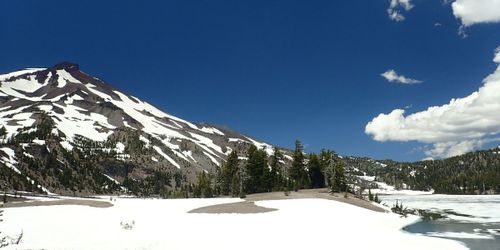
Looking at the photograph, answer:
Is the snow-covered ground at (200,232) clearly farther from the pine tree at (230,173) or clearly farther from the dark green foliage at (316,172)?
the dark green foliage at (316,172)

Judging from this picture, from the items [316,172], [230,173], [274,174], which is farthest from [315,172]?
[230,173]

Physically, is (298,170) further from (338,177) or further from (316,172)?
(338,177)

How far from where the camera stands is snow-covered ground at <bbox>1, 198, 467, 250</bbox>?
2875 centimetres

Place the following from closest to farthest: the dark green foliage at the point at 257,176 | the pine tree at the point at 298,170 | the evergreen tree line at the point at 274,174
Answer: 1. the evergreen tree line at the point at 274,174
2. the dark green foliage at the point at 257,176
3. the pine tree at the point at 298,170

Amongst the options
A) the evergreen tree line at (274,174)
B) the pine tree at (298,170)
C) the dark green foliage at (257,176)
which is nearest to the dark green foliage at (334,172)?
the evergreen tree line at (274,174)

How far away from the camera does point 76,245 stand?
26625mm

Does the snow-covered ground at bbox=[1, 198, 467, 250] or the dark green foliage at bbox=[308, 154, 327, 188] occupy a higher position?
the dark green foliage at bbox=[308, 154, 327, 188]

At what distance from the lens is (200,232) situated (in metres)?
34.6

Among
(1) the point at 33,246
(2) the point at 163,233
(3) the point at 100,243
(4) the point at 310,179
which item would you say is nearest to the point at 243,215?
(2) the point at 163,233

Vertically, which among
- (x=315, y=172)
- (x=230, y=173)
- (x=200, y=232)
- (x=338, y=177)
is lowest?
(x=200, y=232)

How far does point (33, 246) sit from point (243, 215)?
2528cm

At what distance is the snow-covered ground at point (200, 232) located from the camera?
28.8m

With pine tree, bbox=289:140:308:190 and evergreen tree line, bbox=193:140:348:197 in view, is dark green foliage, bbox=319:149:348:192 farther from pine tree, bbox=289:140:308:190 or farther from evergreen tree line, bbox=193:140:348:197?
pine tree, bbox=289:140:308:190

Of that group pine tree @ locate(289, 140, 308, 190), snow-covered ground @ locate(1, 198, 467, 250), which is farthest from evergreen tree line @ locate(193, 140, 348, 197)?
snow-covered ground @ locate(1, 198, 467, 250)
